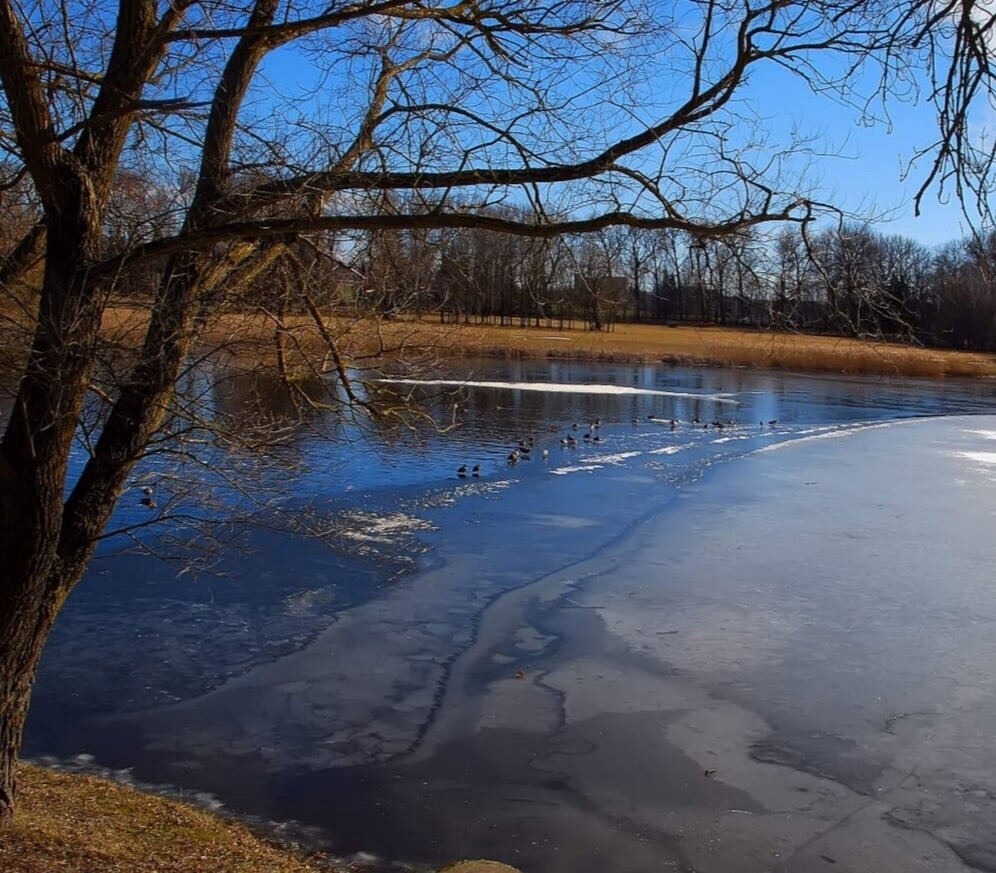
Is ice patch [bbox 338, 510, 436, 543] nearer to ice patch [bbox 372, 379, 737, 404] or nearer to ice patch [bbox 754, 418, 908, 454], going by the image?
ice patch [bbox 754, 418, 908, 454]

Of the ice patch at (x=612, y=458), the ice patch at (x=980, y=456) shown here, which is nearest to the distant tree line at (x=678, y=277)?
the ice patch at (x=612, y=458)

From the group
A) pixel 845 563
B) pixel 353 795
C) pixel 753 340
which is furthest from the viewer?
pixel 845 563

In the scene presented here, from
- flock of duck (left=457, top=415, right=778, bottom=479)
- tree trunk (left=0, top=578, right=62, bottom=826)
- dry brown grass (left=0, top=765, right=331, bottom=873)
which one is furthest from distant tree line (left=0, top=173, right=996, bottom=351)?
flock of duck (left=457, top=415, right=778, bottom=479)

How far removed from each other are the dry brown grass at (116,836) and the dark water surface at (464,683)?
45cm

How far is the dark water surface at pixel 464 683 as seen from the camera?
570 cm

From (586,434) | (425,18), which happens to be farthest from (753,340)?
(586,434)

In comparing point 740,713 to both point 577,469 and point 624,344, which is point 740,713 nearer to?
point 577,469

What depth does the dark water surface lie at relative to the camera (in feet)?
18.7

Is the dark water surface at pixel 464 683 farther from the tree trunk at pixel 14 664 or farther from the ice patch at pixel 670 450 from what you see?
the ice patch at pixel 670 450

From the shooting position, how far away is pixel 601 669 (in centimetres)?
794

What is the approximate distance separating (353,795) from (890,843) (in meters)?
3.19

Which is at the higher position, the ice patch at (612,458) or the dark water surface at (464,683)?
the ice patch at (612,458)

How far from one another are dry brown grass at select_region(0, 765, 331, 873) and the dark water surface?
455 millimetres

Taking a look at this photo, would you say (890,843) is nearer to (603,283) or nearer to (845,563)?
(603,283)
